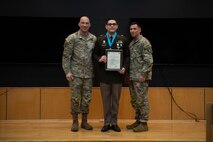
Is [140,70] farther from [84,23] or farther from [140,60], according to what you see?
[84,23]

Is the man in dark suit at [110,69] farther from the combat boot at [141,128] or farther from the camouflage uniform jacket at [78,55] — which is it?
the combat boot at [141,128]

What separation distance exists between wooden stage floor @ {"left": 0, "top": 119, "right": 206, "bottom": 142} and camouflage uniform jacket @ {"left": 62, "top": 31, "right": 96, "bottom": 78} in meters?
0.81

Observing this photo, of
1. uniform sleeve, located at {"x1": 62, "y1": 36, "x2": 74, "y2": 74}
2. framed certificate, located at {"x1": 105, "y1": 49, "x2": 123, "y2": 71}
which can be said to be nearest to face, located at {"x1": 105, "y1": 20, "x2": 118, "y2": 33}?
framed certificate, located at {"x1": 105, "y1": 49, "x2": 123, "y2": 71}

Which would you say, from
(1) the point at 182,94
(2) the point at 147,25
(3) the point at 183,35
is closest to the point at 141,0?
(2) the point at 147,25

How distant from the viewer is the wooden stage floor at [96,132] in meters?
3.69

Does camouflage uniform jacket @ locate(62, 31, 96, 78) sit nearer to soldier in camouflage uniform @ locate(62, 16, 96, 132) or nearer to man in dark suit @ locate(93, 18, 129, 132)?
soldier in camouflage uniform @ locate(62, 16, 96, 132)

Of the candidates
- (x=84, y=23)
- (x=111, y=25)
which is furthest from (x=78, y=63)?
(x=111, y=25)

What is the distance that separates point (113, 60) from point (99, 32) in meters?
1.24

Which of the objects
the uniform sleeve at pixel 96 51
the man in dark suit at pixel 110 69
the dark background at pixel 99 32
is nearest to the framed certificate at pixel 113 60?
the man in dark suit at pixel 110 69

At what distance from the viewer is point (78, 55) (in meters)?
4.09

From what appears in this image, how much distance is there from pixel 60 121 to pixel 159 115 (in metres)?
1.61

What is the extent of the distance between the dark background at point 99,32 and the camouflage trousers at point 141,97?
105 cm

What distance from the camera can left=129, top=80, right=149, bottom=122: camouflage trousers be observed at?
4.09m

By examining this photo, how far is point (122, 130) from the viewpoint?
4.21 meters
